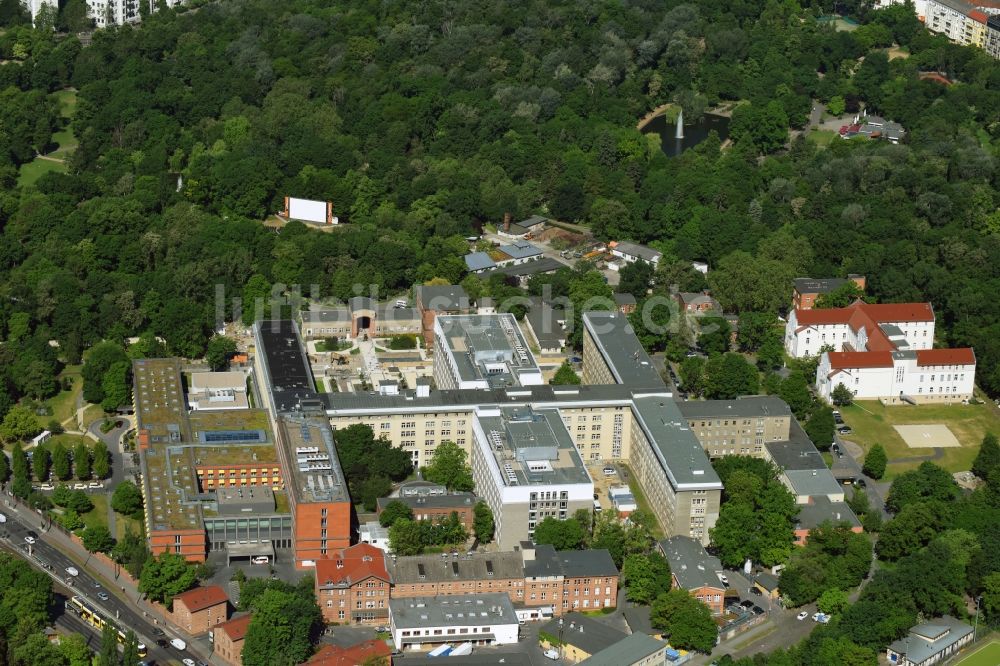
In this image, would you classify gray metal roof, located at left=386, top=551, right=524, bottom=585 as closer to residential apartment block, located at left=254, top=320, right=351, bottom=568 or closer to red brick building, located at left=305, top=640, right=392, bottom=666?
residential apartment block, located at left=254, top=320, right=351, bottom=568

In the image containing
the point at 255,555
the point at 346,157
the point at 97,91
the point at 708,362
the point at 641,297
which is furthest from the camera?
the point at 97,91

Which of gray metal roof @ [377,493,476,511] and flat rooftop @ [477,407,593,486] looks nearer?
flat rooftop @ [477,407,593,486]

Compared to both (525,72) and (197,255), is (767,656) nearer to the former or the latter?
(197,255)

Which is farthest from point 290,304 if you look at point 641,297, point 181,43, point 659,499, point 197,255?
point 181,43

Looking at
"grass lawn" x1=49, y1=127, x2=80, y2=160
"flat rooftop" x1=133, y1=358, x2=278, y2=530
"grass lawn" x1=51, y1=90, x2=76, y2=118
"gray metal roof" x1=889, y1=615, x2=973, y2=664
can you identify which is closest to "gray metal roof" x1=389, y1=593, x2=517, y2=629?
"flat rooftop" x1=133, y1=358, x2=278, y2=530

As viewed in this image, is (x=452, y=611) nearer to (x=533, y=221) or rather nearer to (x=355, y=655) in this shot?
(x=355, y=655)

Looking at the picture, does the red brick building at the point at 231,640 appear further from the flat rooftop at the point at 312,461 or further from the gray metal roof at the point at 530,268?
the gray metal roof at the point at 530,268
